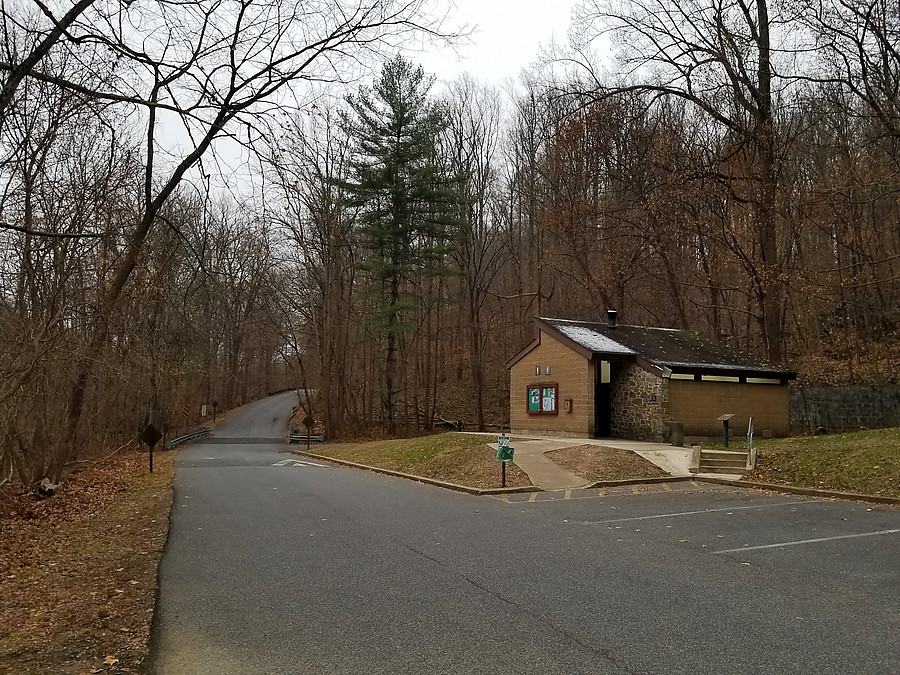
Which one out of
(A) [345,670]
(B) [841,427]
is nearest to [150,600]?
(A) [345,670]

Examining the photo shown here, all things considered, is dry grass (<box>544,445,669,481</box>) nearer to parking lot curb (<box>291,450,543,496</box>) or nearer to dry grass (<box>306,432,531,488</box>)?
dry grass (<box>306,432,531,488</box>)

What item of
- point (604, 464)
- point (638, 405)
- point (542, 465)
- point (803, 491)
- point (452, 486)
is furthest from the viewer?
point (638, 405)

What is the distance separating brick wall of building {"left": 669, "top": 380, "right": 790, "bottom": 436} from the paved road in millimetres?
9935

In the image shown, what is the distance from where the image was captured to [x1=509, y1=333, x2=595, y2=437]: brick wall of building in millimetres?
23281

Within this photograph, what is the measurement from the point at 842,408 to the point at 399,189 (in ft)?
69.5

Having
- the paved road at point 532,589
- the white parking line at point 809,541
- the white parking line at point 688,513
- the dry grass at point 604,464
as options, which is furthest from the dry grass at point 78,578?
the dry grass at point 604,464

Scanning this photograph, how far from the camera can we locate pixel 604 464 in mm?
16672

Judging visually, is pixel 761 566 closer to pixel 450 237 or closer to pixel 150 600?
pixel 150 600

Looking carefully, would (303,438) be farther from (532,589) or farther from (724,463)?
(532,589)

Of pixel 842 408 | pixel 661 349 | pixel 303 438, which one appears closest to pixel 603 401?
pixel 661 349

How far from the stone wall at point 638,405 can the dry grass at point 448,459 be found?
15.3 ft

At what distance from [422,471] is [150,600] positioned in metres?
12.7

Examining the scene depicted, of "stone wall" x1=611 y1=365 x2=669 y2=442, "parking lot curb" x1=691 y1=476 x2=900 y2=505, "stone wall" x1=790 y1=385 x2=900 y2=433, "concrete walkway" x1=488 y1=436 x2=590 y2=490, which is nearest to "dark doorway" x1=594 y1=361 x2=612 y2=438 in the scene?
"stone wall" x1=611 y1=365 x2=669 y2=442

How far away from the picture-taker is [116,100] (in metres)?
7.05
